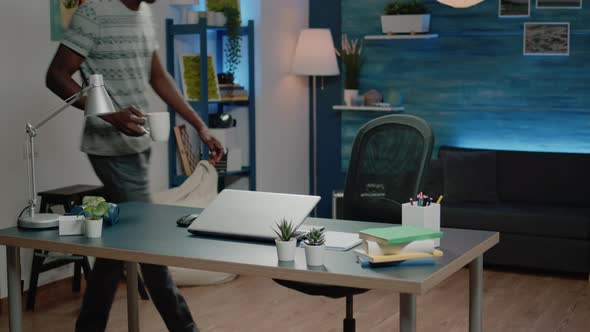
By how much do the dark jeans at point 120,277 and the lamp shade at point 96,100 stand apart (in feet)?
2.11

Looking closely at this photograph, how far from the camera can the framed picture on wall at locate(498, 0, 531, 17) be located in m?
6.06

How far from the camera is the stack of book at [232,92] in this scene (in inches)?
229

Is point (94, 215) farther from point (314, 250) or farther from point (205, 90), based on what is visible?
point (205, 90)

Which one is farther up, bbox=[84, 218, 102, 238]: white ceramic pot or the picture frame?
the picture frame

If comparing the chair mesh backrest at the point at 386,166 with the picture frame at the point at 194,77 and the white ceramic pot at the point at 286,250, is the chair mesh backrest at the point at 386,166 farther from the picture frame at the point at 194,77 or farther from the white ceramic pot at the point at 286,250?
the picture frame at the point at 194,77

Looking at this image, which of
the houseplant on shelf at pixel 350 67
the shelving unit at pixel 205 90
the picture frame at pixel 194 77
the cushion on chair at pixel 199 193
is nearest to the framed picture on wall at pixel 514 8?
the houseplant on shelf at pixel 350 67

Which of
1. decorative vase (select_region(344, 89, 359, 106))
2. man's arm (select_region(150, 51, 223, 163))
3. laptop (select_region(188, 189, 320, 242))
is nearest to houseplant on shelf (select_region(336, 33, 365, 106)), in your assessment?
decorative vase (select_region(344, 89, 359, 106))

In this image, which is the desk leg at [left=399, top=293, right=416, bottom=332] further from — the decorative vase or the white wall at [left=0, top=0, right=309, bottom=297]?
the decorative vase

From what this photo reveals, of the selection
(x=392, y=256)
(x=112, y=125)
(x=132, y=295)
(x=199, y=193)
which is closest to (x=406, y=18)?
(x=199, y=193)

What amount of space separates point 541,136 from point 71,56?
12.5 feet

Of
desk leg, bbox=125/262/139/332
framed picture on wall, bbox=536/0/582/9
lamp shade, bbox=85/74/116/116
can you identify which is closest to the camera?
lamp shade, bbox=85/74/116/116

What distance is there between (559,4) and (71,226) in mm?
4273

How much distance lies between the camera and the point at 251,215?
9.10ft

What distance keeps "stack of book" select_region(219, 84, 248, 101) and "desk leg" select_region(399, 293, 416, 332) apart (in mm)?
3656
